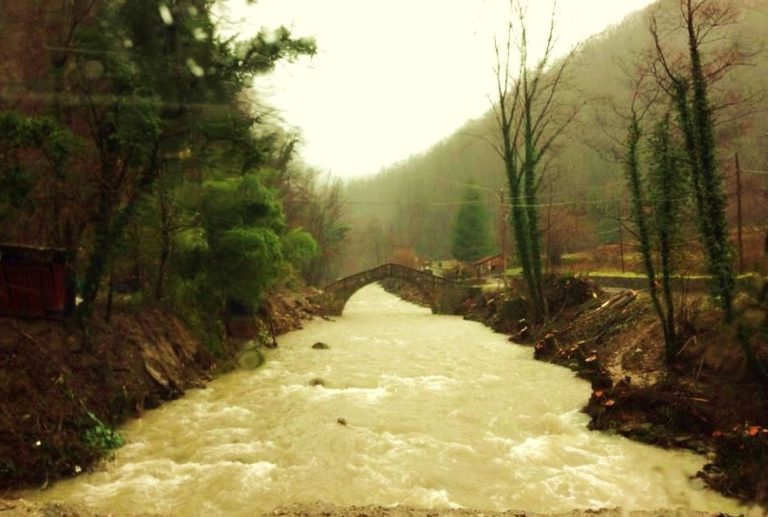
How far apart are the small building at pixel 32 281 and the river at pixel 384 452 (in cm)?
255

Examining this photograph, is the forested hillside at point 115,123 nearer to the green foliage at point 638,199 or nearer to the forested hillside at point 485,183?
the green foliage at point 638,199

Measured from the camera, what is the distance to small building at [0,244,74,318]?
8.76 metres

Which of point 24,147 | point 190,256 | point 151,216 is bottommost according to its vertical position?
point 190,256

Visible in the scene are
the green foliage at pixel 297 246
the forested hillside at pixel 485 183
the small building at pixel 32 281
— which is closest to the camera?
the small building at pixel 32 281

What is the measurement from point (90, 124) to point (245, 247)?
689 cm

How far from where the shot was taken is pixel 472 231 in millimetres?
56719

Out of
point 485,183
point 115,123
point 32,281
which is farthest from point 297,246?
point 485,183

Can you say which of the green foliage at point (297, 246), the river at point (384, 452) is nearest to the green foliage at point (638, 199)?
the river at point (384, 452)

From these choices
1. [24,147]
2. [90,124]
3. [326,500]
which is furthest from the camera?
[90,124]

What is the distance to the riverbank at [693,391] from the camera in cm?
723

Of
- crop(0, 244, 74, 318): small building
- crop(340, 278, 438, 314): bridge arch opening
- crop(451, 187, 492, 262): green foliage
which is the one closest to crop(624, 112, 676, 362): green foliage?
crop(0, 244, 74, 318): small building

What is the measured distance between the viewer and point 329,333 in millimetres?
24844

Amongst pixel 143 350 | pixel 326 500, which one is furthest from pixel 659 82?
pixel 143 350

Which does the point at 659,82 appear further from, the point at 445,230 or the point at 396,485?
the point at 445,230
